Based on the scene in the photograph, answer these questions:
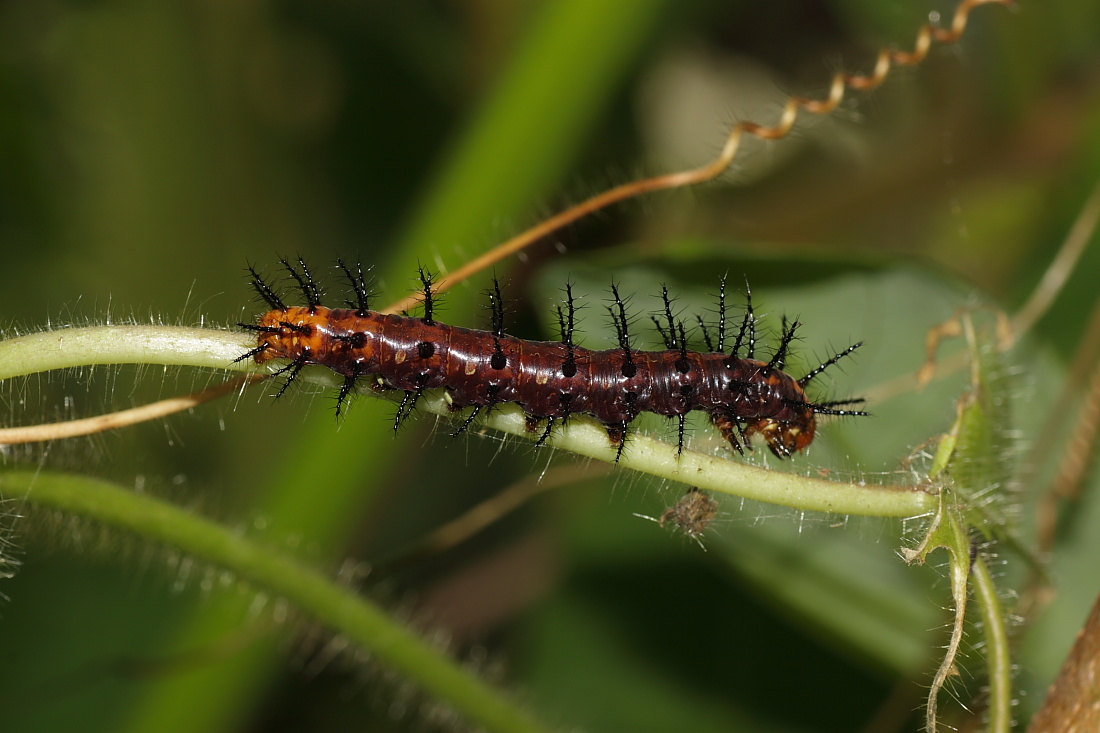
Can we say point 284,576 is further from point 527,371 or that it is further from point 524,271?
point 524,271

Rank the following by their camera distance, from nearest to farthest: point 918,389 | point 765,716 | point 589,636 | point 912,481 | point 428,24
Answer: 1. point 912,481
2. point 918,389
3. point 765,716
4. point 589,636
5. point 428,24

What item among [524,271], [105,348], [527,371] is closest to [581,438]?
[527,371]

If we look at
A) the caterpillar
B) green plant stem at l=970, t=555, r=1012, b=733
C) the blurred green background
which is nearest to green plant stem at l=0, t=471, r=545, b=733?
the blurred green background

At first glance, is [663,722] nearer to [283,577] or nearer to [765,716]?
[765,716]

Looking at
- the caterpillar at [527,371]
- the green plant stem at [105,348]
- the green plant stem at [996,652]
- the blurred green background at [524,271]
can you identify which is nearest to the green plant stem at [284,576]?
the blurred green background at [524,271]

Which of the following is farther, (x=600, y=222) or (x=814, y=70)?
(x=814, y=70)

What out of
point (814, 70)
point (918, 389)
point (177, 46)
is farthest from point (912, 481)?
point (177, 46)

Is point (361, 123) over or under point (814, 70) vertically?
under

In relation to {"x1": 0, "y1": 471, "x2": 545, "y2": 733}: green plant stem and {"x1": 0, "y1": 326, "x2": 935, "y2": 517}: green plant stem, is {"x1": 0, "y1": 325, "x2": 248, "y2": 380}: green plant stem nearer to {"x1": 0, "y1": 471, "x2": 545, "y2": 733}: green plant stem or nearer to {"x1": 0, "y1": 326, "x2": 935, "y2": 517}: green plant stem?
{"x1": 0, "y1": 326, "x2": 935, "y2": 517}: green plant stem
